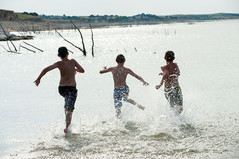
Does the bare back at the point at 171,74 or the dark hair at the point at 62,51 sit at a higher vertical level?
the dark hair at the point at 62,51

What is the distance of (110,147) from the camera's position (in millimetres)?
4742

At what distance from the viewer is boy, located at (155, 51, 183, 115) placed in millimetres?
5715

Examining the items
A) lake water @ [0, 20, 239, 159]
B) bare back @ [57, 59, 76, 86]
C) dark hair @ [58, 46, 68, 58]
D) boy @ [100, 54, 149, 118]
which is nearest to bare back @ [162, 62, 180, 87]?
boy @ [100, 54, 149, 118]

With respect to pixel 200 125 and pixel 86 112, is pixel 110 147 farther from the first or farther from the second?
pixel 86 112

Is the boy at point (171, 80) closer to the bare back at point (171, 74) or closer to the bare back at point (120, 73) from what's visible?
the bare back at point (171, 74)

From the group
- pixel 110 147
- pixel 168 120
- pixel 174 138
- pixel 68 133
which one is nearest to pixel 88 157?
pixel 110 147

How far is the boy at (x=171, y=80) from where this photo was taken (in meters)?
5.71

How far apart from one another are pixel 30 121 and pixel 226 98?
588cm

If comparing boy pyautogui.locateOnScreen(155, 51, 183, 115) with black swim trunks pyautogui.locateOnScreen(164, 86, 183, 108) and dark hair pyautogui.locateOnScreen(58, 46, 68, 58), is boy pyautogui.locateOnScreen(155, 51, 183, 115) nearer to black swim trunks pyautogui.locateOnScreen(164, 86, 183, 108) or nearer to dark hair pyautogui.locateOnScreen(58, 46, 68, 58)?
black swim trunks pyautogui.locateOnScreen(164, 86, 183, 108)

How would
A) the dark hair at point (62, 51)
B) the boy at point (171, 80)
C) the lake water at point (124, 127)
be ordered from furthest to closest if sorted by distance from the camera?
the boy at point (171, 80), the dark hair at point (62, 51), the lake water at point (124, 127)

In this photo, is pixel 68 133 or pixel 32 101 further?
pixel 32 101

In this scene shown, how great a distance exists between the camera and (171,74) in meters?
5.73

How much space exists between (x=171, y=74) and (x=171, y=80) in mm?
131

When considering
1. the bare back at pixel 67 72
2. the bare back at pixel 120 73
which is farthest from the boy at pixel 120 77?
the bare back at pixel 67 72
